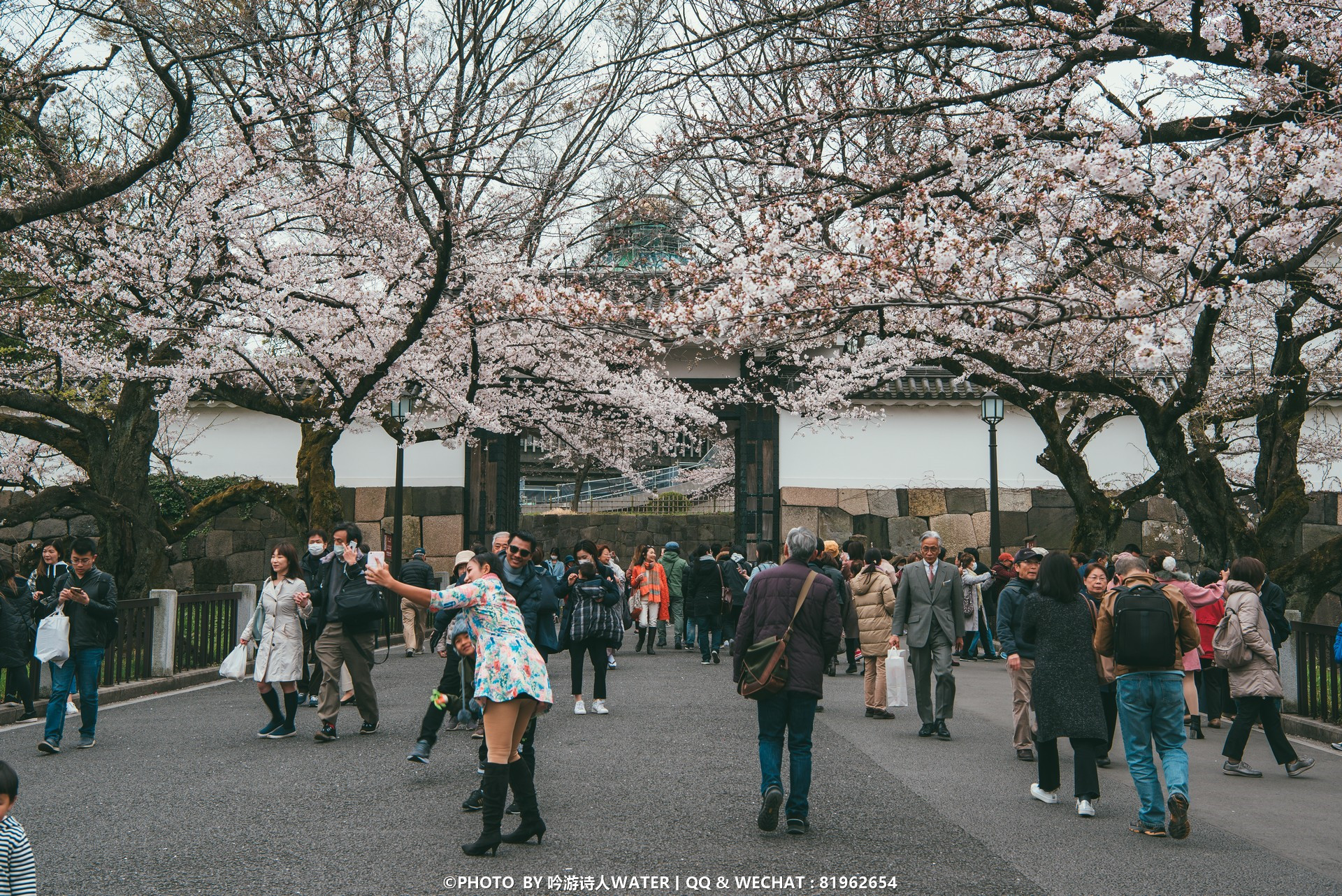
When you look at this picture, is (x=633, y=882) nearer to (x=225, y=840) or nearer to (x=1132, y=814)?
(x=225, y=840)

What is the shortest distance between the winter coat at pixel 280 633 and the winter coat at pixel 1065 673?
19.1ft

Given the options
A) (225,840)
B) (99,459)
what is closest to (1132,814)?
(225,840)

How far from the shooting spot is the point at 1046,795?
679 centimetres

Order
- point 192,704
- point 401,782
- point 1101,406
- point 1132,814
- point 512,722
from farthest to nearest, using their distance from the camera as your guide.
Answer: point 1101,406 < point 192,704 < point 401,782 < point 1132,814 < point 512,722

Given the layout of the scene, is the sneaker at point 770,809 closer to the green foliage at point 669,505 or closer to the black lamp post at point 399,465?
the black lamp post at point 399,465

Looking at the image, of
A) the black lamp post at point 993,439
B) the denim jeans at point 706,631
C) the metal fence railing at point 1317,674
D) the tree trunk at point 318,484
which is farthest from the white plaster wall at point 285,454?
the metal fence railing at point 1317,674

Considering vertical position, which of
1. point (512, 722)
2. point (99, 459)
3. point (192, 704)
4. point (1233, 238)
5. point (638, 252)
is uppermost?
point (638, 252)

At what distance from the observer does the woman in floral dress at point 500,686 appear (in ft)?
17.5

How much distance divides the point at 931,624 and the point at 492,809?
17.7ft

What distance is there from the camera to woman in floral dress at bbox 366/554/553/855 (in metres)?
5.32

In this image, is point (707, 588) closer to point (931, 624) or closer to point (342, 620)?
point (931, 624)

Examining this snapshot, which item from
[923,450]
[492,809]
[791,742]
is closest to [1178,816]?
Answer: [791,742]

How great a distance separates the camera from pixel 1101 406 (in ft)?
68.7

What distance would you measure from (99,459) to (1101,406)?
17742 millimetres
